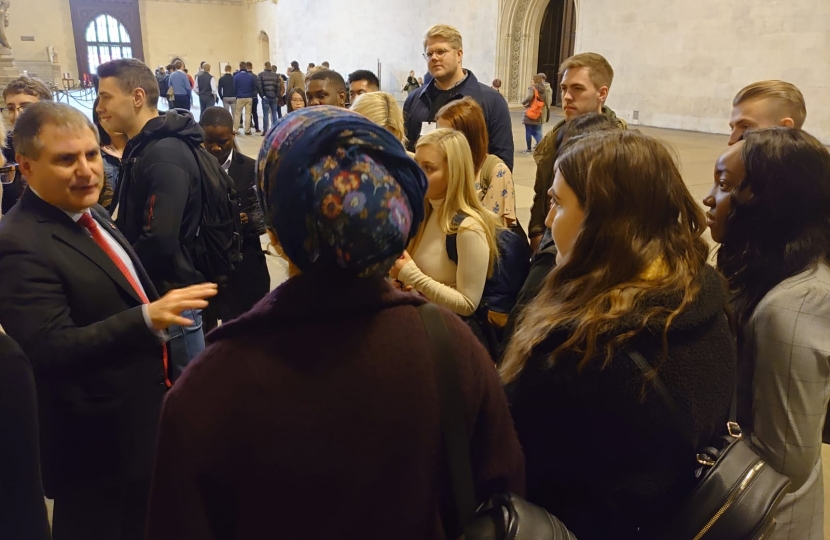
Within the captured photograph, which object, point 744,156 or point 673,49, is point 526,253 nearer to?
point 744,156

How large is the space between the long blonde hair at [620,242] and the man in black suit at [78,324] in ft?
3.46

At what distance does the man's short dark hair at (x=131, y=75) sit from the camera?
2686 millimetres

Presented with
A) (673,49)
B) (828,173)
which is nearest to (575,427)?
(828,173)

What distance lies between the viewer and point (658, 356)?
111 cm

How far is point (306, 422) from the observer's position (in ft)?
2.77

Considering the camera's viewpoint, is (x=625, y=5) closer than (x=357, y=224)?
No

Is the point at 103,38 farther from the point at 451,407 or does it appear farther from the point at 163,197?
the point at 451,407

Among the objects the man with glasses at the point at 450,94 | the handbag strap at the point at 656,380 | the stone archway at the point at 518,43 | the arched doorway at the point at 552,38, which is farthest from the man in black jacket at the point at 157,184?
the arched doorway at the point at 552,38

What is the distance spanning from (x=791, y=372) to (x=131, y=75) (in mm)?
2791

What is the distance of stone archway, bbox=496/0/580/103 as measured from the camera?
19188 millimetres

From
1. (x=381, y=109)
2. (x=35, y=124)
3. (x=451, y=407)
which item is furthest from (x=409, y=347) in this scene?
(x=381, y=109)

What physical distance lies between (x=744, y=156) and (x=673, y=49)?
603 inches

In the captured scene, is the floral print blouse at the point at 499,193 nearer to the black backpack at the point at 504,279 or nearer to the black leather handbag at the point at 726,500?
the black backpack at the point at 504,279

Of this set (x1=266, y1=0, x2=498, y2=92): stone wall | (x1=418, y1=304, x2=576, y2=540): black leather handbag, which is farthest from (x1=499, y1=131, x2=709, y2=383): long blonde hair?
(x1=266, y1=0, x2=498, y2=92): stone wall
